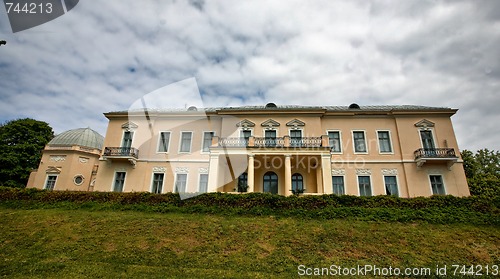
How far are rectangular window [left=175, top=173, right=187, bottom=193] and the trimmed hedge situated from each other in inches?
228

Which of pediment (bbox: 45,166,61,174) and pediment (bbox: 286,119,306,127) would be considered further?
pediment (bbox: 45,166,61,174)

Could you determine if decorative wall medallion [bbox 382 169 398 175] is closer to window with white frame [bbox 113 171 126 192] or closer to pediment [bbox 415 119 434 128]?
pediment [bbox 415 119 434 128]

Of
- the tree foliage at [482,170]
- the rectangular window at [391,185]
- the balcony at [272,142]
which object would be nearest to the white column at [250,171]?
the balcony at [272,142]

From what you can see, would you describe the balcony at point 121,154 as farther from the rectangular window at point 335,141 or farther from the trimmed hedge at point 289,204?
the rectangular window at point 335,141

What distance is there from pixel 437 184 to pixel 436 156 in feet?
7.04

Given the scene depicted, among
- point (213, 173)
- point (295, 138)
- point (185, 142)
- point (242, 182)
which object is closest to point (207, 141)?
point (185, 142)

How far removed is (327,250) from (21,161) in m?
37.3

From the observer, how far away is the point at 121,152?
74.1ft

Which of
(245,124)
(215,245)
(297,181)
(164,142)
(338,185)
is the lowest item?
(215,245)

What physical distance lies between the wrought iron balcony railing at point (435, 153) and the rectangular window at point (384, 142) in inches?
79.6

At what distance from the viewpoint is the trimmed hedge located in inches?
551

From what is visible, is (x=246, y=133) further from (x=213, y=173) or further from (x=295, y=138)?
(x=213, y=173)

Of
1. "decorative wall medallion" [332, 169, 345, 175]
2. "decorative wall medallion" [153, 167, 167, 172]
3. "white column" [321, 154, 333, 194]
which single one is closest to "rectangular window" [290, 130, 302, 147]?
"white column" [321, 154, 333, 194]

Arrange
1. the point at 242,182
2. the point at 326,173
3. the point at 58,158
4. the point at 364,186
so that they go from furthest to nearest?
the point at 58,158, the point at 242,182, the point at 364,186, the point at 326,173
